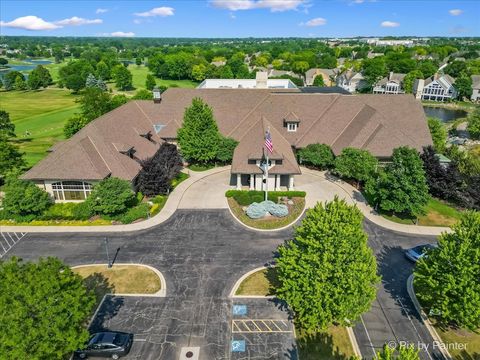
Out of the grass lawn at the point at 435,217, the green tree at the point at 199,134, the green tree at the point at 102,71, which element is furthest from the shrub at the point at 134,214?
the green tree at the point at 102,71

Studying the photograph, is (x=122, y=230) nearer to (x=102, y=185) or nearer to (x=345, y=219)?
(x=102, y=185)

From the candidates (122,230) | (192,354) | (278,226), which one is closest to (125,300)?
(192,354)

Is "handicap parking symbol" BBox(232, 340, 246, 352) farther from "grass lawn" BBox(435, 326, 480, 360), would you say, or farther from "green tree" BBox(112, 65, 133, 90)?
"green tree" BBox(112, 65, 133, 90)

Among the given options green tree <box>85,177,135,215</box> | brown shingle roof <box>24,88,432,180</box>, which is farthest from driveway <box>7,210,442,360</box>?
brown shingle roof <box>24,88,432,180</box>

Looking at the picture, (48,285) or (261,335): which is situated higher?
(48,285)

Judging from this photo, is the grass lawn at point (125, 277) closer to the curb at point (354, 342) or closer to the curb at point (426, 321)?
the curb at point (354, 342)

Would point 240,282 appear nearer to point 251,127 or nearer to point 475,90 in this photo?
point 251,127
